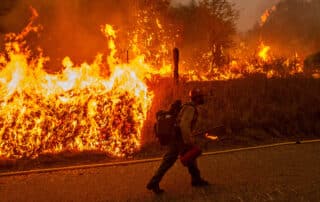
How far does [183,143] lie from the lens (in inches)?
246

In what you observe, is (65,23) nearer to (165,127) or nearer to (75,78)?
(75,78)

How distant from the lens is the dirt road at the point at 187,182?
19.3 ft

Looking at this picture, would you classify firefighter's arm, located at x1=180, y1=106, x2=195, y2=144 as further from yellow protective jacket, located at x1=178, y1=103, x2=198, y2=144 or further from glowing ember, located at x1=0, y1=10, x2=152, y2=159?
glowing ember, located at x1=0, y1=10, x2=152, y2=159

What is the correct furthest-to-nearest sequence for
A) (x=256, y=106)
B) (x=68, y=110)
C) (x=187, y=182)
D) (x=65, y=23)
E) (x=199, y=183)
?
(x=65, y=23) < (x=256, y=106) < (x=68, y=110) < (x=187, y=182) < (x=199, y=183)

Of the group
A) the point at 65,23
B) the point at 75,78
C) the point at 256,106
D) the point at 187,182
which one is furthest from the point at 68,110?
the point at 256,106

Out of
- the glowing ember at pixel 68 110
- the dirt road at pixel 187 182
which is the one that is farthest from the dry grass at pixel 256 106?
the dirt road at pixel 187 182

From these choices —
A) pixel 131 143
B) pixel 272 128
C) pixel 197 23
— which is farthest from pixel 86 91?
pixel 197 23

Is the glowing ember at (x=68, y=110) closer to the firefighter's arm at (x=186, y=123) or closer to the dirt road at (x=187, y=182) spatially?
the dirt road at (x=187, y=182)

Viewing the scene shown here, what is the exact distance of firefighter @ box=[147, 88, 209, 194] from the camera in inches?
236

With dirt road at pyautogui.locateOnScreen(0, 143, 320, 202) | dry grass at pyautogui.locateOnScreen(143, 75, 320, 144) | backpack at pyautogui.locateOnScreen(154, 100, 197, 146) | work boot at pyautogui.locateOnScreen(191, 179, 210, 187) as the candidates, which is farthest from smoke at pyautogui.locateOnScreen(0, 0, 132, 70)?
work boot at pyautogui.locateOnScreen(191, 179, 210, 187)

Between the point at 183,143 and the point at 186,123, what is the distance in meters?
0.43

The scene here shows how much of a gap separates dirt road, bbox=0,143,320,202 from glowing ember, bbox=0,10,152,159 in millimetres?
1971

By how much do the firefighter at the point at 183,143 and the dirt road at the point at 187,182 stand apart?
0.68ft

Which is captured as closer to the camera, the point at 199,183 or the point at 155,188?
the point at 155,188
